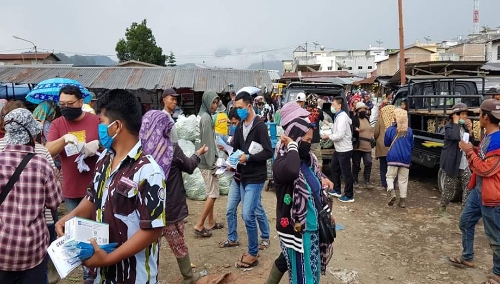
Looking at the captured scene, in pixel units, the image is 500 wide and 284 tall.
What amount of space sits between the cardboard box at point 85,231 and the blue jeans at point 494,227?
3.63m

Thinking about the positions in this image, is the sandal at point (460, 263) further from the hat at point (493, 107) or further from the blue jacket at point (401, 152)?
the blue jacket at point (401, 152)

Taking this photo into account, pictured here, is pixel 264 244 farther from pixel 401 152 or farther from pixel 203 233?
pixel 401 152

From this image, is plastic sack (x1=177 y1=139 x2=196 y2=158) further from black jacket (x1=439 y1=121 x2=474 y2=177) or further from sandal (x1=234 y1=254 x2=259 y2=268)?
black jacket (x1=439 y1=121 x2=474 y2=177)

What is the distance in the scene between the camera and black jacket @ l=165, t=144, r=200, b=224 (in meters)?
3.55

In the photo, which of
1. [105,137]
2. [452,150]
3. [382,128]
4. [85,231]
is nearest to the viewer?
[85,231]

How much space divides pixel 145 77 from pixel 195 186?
10.2 m

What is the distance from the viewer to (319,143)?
7789 millimetres

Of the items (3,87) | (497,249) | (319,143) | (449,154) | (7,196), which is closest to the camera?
(7,196)

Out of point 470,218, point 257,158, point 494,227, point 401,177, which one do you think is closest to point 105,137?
point 257,158

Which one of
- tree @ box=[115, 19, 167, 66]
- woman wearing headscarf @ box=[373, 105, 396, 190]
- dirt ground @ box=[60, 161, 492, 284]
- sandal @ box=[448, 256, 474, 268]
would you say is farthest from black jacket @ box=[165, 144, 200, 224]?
tree @ box=[115, 19, 167, 66]

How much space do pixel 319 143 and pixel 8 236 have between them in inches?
248

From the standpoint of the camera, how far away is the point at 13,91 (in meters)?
14.7

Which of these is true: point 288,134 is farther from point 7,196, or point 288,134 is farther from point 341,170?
point 341,170

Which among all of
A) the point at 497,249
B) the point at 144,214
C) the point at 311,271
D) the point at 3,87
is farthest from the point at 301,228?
the point at 3,87
